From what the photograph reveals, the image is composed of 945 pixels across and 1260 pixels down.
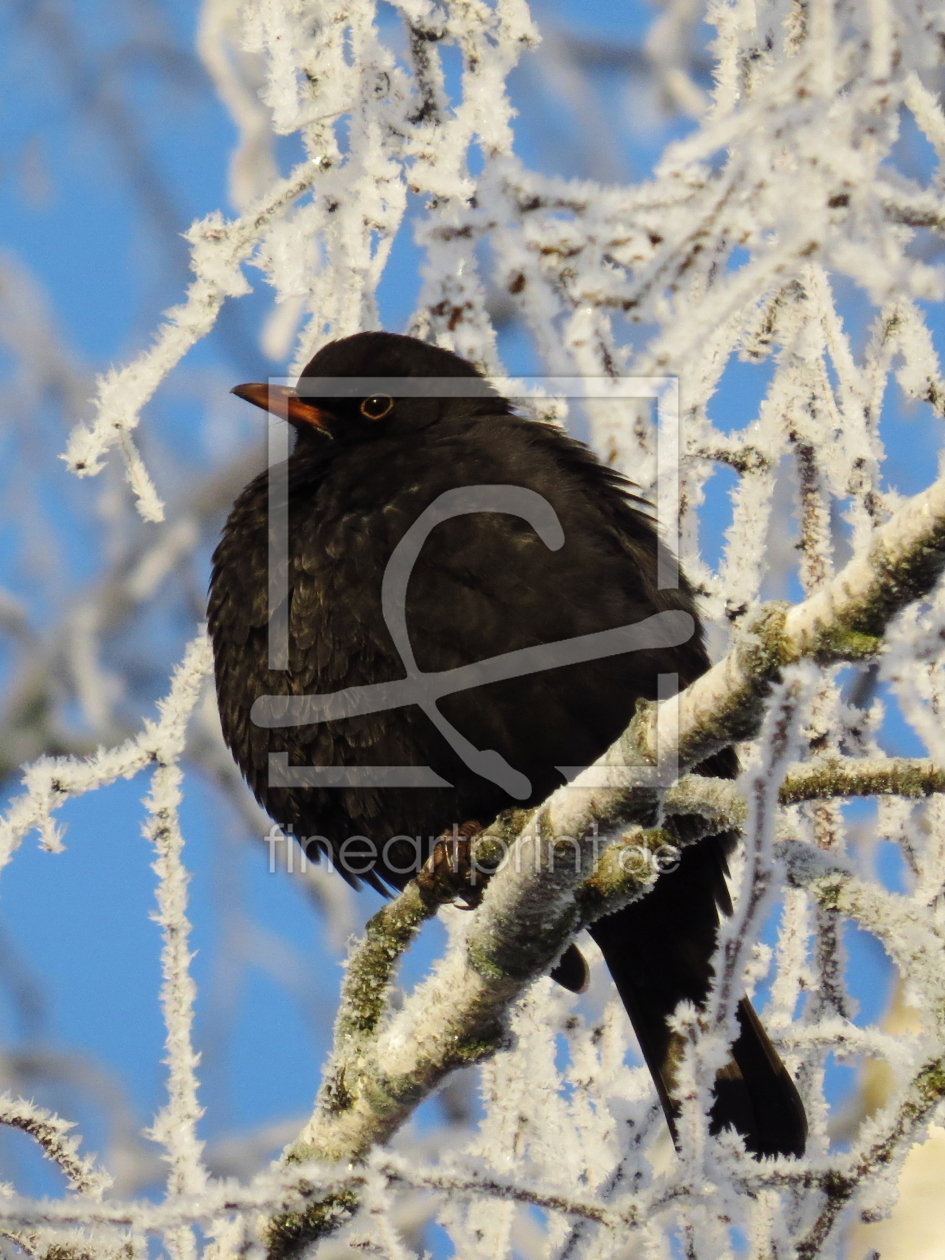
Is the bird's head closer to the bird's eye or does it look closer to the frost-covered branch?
the bird's eye

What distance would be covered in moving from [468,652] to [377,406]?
1.04 m

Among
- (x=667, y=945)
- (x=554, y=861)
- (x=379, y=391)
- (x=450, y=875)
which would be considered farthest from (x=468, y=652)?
(x=379, y=391)

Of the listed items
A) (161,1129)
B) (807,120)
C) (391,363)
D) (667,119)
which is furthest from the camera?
(667,119)

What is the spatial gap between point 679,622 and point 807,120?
1767 mm

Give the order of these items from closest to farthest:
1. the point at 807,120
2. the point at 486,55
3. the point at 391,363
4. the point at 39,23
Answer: the point at 807,120 < the point at 486,55 < the point at 391,363 < the point at 39,23

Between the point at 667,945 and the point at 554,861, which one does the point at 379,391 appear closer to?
the point at 667,945

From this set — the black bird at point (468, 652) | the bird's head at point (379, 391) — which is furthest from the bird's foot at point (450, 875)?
the bird's head at point (379, 391)

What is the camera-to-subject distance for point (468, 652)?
3123 millimetres

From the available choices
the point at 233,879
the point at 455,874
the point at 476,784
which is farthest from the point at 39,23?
the point at 455,874

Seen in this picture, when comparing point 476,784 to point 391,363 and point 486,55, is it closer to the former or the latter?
point 391,363

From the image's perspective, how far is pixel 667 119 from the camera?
5.00 metres

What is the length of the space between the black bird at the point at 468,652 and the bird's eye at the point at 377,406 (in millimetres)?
67

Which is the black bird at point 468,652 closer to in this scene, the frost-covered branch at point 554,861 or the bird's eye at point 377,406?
the bird's eye at point 377,406

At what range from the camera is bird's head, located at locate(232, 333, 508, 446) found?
12.7 feet
